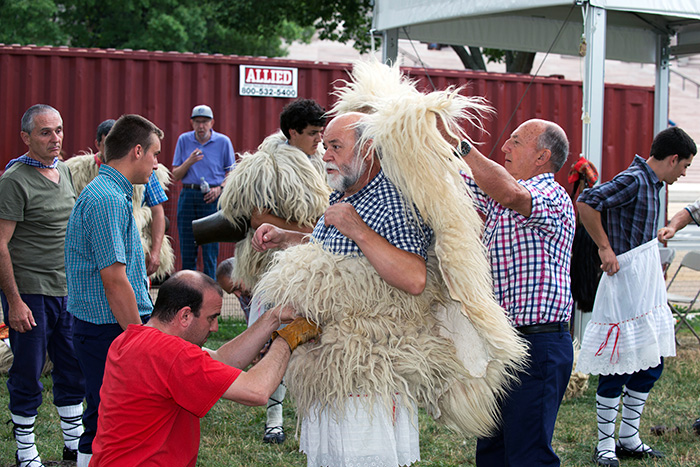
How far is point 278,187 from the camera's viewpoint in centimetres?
398

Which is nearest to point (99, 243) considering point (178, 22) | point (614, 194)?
point (614, 194)

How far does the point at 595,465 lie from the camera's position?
4.33 metres

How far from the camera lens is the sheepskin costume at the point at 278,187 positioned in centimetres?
396

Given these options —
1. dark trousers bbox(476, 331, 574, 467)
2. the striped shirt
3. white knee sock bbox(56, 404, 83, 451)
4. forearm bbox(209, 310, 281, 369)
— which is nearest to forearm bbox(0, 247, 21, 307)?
white knee sock bbox(56, 404, 83, 451)

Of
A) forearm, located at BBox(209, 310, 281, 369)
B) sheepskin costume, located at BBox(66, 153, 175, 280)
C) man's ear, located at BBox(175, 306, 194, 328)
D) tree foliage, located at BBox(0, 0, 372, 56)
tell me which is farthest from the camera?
tree foliage, located at BBox(0, 0, 372, 56)

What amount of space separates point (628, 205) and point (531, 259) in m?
1.95

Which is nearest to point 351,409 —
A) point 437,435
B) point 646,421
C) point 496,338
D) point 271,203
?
point 496,338

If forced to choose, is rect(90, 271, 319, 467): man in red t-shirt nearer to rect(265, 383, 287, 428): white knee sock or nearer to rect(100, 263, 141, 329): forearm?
rect(100, 263, 141, 329): forearm

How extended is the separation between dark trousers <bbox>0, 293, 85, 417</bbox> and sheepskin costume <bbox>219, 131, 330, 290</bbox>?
121 centimetres

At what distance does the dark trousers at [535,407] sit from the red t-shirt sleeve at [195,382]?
1202mm

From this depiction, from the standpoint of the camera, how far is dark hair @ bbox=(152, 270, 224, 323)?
2.52 m

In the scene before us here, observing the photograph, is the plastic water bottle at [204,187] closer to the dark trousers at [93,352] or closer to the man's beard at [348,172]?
the dark trousers at [93,352]

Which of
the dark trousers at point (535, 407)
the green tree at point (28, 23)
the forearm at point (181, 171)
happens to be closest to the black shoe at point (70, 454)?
the dark trousers at point (535, 407)

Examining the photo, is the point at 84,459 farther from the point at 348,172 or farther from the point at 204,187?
the point at 204,187
